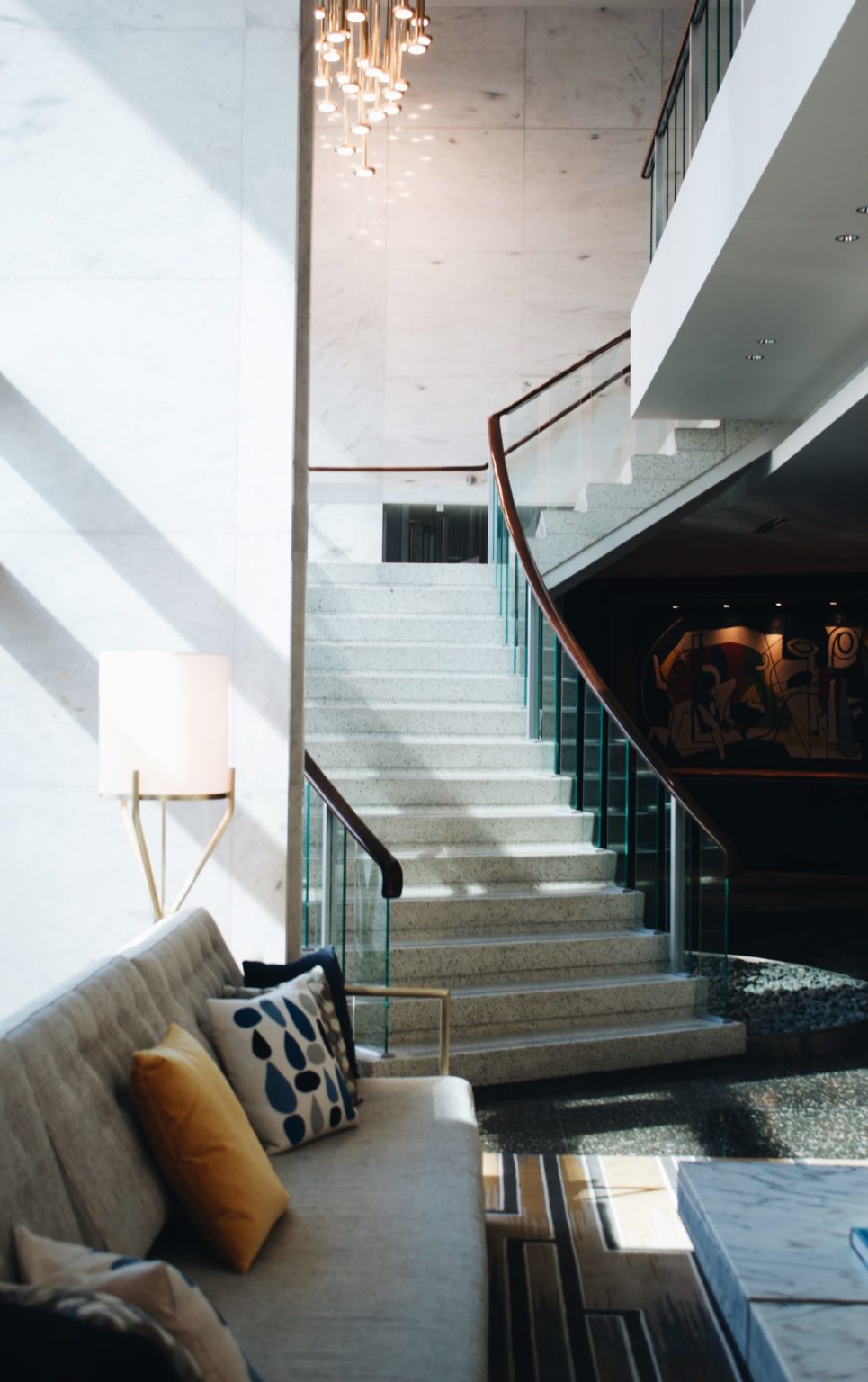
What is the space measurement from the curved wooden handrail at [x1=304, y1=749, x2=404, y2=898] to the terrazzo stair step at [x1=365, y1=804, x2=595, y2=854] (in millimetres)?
1421

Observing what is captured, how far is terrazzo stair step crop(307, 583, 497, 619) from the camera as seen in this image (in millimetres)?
8586

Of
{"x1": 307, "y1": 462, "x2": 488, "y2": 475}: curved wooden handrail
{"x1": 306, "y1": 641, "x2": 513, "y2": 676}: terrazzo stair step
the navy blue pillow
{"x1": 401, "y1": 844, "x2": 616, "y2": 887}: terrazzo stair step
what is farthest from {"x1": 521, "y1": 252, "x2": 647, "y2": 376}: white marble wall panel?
the navy blue pillow

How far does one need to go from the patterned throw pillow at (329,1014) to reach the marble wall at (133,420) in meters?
0.77

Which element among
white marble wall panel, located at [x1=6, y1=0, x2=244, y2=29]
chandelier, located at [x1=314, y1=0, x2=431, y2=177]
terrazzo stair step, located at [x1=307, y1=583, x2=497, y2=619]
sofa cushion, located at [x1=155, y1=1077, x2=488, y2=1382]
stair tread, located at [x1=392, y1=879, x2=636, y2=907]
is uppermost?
chandelier, located at [x1=314, y1=0, x2=431, y2=177]

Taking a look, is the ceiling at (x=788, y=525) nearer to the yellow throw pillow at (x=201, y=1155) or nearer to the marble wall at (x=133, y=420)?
the marble wall at (x=133, y=420)

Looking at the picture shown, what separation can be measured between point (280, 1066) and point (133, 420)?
7.09 feet

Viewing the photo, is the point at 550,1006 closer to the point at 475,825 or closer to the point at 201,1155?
the point at 475,825

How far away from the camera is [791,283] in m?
5.50

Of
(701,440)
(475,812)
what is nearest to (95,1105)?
(475,812)

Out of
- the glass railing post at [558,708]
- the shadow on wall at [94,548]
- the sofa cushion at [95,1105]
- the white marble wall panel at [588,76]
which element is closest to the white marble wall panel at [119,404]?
the shadow on wall at [94,548]

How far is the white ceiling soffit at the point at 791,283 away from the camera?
4043 mm

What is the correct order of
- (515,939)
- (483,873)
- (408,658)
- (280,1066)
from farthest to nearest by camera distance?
(408,658) → (483,873) → (515,939) → (280,1066)

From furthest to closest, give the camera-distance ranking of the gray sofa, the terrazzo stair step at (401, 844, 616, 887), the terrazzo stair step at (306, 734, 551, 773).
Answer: the terrazzo stair step at (306, 734, 551, 773), the terrazzo stair step at (401, 844, 616, 887), the gray sofa

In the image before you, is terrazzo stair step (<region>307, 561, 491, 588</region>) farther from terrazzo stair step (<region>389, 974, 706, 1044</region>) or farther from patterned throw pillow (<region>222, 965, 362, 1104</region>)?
patterned throw pillow (<region>222, 965, 362, 1104</region>)
